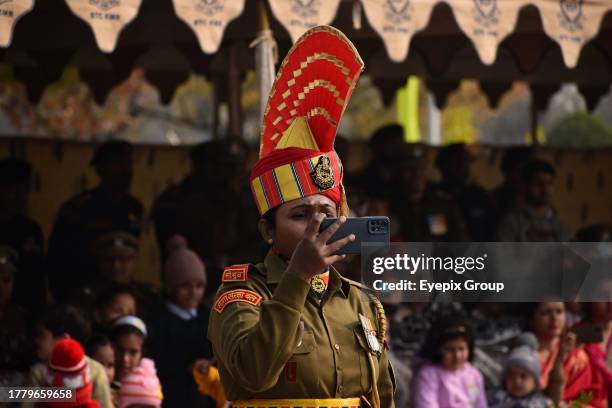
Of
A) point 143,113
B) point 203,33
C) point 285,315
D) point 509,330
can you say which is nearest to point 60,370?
point 203,33

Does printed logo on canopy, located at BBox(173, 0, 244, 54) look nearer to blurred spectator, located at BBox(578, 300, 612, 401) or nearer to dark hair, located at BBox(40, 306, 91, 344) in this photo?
dark hair, located at BBox(40, 306, 91, 344)

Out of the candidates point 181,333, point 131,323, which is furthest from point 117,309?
point 131,323

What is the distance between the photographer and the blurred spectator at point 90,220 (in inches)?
346

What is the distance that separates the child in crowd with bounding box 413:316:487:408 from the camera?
7914 millimetres

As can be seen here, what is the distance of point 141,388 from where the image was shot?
718 centimetres

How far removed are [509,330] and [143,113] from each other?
21395 millimetres

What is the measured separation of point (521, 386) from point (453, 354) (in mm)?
502

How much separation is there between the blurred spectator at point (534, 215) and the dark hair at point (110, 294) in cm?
282

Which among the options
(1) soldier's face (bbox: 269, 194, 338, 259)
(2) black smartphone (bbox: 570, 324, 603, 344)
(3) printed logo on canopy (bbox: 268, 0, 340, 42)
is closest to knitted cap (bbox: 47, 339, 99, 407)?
(3) printed logo on canopy (bbox: 268, 0, 340, 42)

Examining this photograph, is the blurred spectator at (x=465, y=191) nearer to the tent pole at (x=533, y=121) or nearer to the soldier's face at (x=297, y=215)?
the tent pole at (x=533, y=121)

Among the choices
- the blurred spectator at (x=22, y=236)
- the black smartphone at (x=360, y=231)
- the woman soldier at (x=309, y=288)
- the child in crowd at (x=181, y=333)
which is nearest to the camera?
the black smartphone at (x=360, y=231)

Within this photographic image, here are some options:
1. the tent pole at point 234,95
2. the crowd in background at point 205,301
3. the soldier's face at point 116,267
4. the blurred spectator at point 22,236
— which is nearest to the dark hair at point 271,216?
the crowd in background at point 205,301

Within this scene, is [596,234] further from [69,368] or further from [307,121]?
[307,121]
